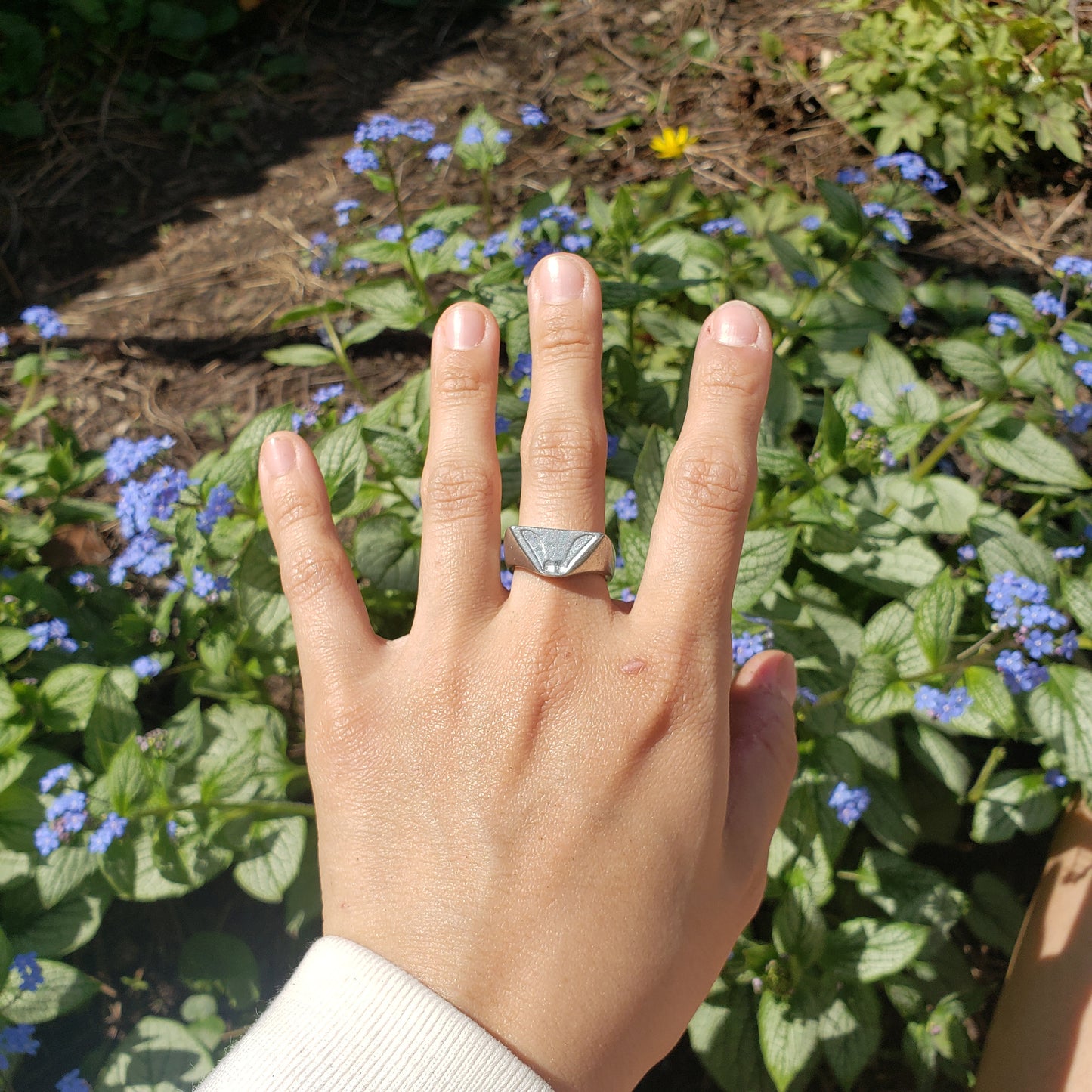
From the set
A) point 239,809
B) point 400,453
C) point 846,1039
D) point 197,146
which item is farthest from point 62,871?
point 197,146

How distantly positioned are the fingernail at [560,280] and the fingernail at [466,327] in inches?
6.0

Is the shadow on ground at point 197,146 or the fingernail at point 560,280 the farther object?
the shadow on ground at point 197,146

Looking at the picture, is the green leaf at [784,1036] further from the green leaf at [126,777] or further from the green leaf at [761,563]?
the green leaf at [126,777]

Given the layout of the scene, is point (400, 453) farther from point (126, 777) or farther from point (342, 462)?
point (126, 777)

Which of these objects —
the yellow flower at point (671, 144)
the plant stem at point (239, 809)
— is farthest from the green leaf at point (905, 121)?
the plant stem at point (239, 809)

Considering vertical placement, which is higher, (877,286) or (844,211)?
(844,211)

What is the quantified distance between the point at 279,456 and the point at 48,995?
1.69 m

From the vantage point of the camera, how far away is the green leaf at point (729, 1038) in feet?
8.20

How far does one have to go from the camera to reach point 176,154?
5.28m

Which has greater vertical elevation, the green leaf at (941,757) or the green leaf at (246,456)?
the green leaf at (246,456)

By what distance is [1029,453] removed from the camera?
9.36ft

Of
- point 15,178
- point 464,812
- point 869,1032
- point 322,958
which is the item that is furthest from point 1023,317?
point 15,178

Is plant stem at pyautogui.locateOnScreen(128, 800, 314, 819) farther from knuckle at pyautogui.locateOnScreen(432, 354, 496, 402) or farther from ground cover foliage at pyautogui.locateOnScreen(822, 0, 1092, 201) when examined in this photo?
ground cover foliage at pyautogui.locateOnScreen(822, 0, 1092, 201)

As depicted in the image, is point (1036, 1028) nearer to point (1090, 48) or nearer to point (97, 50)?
point (1090, 48)
